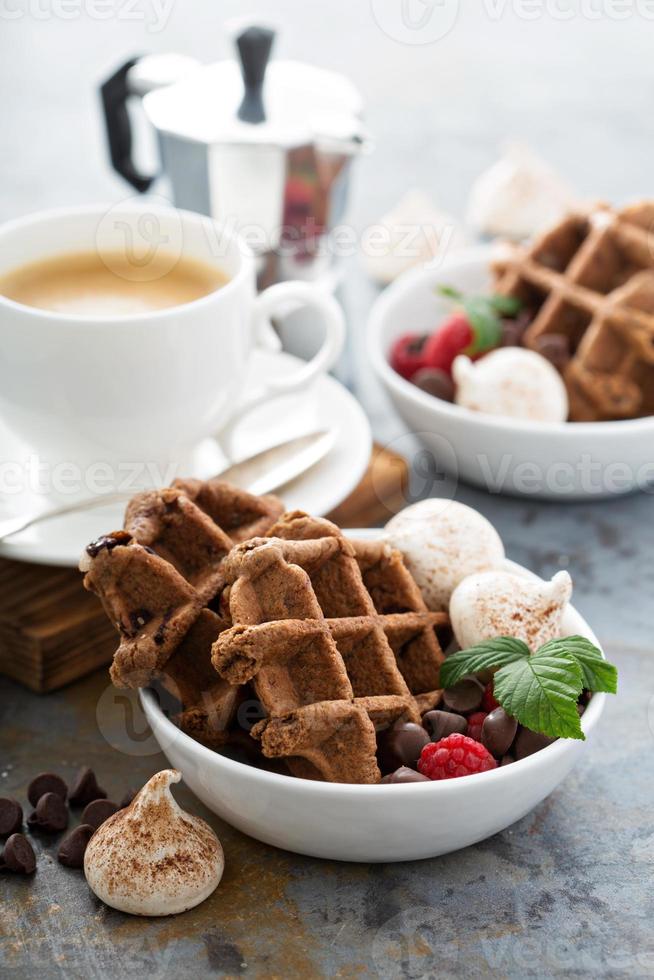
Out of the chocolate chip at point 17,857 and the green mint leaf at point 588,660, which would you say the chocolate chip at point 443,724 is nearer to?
the green mint leaf at point 588,660

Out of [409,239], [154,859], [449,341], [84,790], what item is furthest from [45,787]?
[409,239]

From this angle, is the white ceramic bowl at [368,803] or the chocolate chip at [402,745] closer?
the white ceramic bowl at [368,803]

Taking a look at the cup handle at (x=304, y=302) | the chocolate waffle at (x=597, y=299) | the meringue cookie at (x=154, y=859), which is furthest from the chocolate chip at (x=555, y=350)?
the meringue cookie at (x=154, y=859)

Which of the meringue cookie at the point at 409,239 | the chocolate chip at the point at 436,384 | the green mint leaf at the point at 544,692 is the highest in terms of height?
the green mint leaf at the point at 544,692

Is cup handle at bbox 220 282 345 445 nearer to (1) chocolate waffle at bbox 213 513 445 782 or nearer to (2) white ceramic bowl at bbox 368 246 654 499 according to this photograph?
(2) white ceramic bowl at bbox 368 246 654 499

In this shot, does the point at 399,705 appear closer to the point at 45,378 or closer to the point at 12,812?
the point at 12,812

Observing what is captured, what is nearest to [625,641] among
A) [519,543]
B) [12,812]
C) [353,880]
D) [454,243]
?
[519,543]
